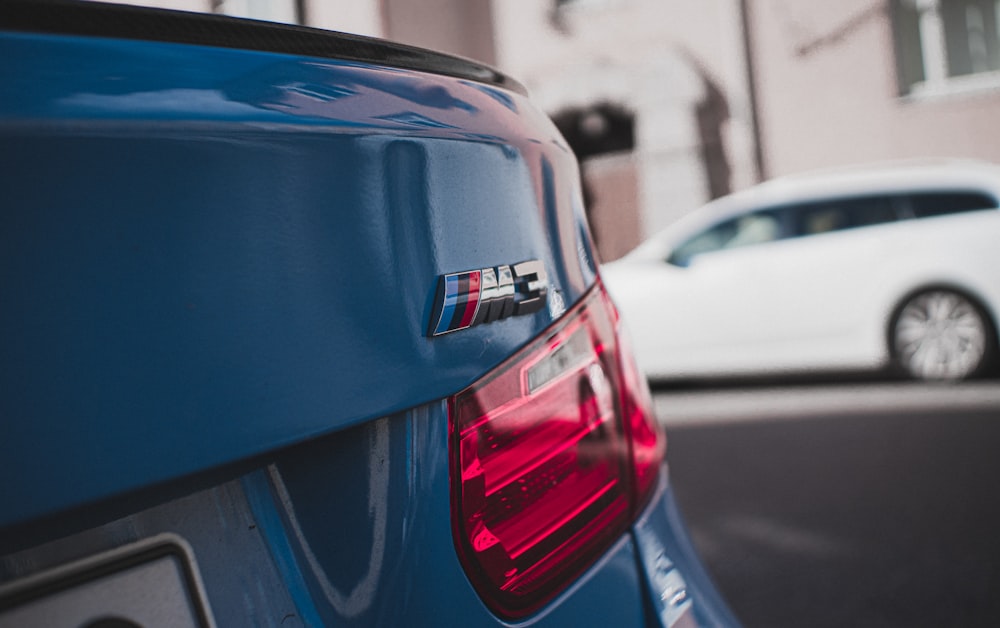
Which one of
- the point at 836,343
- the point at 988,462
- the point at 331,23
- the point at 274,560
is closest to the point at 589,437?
the point at 274,560

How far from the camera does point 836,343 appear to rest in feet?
21.9

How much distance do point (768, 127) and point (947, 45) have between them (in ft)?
7.77

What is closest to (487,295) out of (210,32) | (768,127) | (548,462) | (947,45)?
(548,462)

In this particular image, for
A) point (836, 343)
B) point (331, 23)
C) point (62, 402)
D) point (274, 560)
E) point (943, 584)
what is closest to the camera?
point (62, 402)

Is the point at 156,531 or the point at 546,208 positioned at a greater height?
the point at 546,208

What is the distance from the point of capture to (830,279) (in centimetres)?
667

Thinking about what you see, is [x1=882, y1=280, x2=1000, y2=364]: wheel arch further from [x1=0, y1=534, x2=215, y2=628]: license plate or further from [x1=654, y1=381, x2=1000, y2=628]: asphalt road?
[x1=0, y1=534, x2=215, y2=628]: license plate

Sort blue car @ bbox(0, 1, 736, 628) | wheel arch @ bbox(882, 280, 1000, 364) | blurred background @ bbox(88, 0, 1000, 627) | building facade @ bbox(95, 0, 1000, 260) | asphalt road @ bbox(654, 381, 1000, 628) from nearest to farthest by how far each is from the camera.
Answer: blue car @ bbox(0, 1, 736, 628)
asphalt road @ bbox(654, 381, 1000, 628)
blurred background @ bbox(88, 0, 1000, 627)
wheel arch @ bbox(882, 280, 1000, 364)
building facade @ bbox(95, 0, 1000, 260)

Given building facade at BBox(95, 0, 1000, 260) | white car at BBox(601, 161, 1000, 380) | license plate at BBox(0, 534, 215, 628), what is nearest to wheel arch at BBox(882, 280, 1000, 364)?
white car at BBox(601, 161, 1000, 380)

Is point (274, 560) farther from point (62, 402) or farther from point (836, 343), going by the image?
point (836, 343)

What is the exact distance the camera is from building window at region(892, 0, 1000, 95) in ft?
37.9

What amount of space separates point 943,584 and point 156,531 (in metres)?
3.01

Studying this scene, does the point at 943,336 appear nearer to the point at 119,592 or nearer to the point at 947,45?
the point at 119,592

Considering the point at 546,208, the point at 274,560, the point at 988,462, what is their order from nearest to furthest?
the point at 274,560 < the point at 546,208 < the point at 988,462
